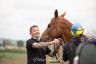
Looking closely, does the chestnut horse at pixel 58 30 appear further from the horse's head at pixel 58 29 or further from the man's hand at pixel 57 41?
the man's hand at pixel 57 41

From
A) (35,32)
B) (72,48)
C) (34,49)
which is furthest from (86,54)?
(34,49)

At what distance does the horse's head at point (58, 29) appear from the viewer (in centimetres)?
771

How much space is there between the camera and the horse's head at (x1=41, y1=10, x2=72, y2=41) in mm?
7711

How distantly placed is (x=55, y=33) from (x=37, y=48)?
0.50 meters

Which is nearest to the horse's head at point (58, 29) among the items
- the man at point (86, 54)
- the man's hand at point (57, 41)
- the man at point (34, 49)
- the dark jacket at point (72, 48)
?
the man's hand at point (57, 41)

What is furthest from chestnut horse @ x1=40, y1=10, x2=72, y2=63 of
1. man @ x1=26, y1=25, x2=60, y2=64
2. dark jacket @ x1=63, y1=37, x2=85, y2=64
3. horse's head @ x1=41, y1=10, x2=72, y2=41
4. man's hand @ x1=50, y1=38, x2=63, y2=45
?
dark jacket @ x1=63, y1=37, x2=85, y2=64

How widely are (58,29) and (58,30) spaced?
0.02 m

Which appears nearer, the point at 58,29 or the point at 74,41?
the point at 74,41

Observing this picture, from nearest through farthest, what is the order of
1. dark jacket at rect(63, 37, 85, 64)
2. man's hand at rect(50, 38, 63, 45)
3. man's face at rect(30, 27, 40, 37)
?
dark jacket at rect(63, 37, 85, 64) → man's hand at rect(50, 38, 63, 45) → man's face at rect(30, 27, 40, 37)

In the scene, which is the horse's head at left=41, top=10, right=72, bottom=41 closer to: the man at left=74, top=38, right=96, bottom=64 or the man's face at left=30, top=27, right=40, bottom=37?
the man's face at left=30, top=27, right=40, bottom=37

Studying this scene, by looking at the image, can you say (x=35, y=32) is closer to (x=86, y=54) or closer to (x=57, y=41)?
(x=57, y=41)

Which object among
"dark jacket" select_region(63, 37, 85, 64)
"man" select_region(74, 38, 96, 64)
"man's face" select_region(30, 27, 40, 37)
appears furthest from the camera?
"man's face" select_region(30, 27, 40, 37)

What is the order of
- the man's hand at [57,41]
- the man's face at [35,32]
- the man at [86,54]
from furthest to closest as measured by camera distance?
the man's face at [35,32] < the man's hand at [57,41] < the man at [86,54]

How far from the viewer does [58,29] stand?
791 centimetres
